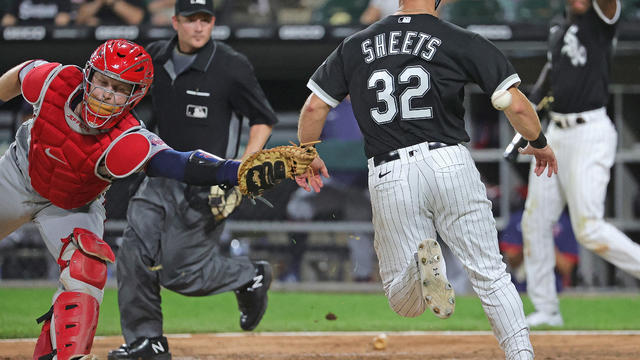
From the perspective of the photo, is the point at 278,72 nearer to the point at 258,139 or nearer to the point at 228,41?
the point at 228,41

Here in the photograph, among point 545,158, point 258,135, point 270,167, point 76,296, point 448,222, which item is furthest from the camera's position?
point 258,135

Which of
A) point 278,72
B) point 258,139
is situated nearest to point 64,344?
point 258,139

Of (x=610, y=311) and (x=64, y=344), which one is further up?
(x=64, y=344)

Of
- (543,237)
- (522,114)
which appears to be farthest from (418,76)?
(543,237)

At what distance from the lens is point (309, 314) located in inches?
319

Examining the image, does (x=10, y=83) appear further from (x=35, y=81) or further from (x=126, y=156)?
(x=126, y=156)

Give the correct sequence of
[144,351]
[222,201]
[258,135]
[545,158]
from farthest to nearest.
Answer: [258,135]
[222,201]
[144,351]
[545,158]

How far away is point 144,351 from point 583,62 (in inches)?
158

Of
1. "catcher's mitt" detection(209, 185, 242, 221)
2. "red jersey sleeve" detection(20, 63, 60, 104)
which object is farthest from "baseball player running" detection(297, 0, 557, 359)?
"catcher's mitt" detection(209, 185, 242, 221)

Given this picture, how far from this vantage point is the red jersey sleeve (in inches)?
162

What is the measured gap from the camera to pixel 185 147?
18.0 feet

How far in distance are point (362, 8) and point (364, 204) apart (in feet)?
8.57

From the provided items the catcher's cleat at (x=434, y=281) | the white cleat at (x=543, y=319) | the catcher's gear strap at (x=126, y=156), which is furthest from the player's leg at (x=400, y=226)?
the white cleat at (x=543, y=319)

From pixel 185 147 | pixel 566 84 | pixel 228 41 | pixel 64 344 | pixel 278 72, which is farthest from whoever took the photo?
pixel 278 72
